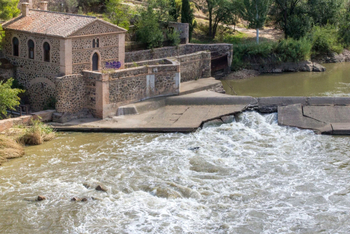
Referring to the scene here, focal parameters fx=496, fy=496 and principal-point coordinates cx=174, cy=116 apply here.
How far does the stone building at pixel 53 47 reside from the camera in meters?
22.8

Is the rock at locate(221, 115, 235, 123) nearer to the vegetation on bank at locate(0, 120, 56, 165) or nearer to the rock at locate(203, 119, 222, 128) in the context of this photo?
the rock at locate(203, 119, 222, 128)

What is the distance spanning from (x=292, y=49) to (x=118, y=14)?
44.2 feet

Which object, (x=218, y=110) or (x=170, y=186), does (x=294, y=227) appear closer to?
(x=170, y=186)

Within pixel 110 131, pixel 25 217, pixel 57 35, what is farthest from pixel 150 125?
pixel 25 217

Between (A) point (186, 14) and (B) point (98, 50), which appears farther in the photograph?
(A) point (186, 14)

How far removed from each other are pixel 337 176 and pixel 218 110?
805 centimetres

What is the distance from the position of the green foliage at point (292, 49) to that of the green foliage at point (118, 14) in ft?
37.5

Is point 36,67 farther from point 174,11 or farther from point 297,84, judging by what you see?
point 297,84

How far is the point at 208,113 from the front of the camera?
934 inches

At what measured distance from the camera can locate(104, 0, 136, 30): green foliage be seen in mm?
33188

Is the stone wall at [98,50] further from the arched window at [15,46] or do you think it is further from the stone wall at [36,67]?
the arched window at [15,46]

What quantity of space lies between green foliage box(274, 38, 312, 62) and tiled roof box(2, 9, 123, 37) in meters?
18.5

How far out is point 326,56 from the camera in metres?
40.9

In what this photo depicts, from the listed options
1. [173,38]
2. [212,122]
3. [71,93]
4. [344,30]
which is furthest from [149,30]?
[344,30]
